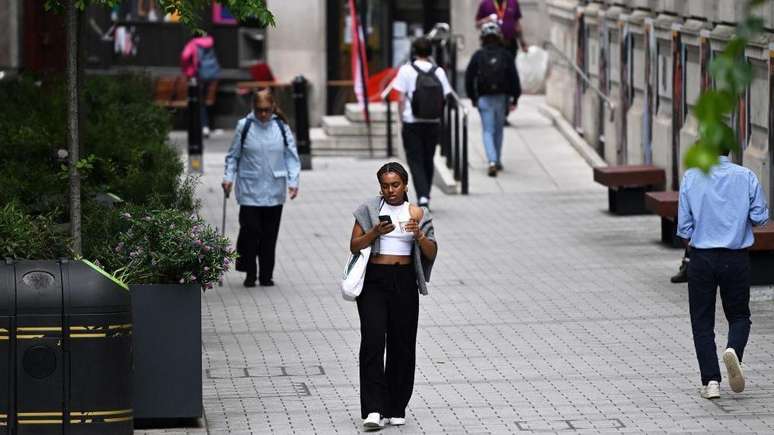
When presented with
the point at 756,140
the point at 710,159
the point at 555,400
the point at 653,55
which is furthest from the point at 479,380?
the point at 653,55

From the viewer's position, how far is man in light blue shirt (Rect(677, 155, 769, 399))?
9555 mm

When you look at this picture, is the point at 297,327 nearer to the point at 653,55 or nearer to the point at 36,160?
the point at 36,160

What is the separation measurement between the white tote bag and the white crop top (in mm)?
97

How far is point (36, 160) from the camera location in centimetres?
1247

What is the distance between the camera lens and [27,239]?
335 inches

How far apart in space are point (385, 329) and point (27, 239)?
73.9 inches

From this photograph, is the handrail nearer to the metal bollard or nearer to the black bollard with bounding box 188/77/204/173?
the metal bollard

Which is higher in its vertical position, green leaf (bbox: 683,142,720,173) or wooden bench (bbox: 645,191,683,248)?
green leaf (bbox: 683,142,720,173)

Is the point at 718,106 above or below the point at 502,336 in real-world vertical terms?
above

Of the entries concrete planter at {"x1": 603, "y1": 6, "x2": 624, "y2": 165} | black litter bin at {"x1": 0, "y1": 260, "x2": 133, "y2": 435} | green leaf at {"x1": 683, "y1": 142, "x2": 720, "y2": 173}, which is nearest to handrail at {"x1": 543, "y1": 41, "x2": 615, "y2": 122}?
concrete planter at {"x1": 603, "y1": 6, "x2": 624, "y2": 165}

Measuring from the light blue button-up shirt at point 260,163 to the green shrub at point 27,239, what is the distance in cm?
515

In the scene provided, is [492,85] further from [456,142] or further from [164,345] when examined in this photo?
[164,345]

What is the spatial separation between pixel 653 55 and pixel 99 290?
1241 centimetres

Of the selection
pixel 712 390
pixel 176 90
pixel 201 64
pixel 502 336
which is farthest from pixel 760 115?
pixel 176 90
